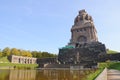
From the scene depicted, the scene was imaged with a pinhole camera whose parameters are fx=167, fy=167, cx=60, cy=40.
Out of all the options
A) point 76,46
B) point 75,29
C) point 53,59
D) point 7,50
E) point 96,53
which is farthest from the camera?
point 7,50

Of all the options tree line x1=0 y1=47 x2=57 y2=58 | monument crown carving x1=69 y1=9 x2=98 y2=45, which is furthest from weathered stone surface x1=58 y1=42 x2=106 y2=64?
tree line x1=0 y1=47 x2=57 y2=58

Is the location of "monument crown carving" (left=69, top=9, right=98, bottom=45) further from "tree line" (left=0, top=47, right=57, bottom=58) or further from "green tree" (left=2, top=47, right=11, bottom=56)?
"green tree" (left=2, top=47, right=11, bottom=56)

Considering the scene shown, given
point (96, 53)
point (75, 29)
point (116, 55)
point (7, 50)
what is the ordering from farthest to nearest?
point (7, 50) → point (75, 29) → point (96, 53) → point (116, 55)

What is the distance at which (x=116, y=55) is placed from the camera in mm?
40125

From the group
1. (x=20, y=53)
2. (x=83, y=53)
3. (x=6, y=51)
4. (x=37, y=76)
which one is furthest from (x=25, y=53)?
(x=37, y=76)

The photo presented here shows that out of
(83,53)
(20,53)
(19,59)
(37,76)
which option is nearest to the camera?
(37,76)

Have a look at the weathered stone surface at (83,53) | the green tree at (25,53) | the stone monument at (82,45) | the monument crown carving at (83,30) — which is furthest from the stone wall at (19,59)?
the monument crown carving at (83,30)

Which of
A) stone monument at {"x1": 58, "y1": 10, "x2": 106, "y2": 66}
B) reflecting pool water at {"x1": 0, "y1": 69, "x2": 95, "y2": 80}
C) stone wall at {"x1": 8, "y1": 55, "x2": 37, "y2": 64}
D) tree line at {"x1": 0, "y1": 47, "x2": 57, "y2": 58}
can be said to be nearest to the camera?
reflecting pool water at {"x1": 0, "y1": 69, "x2": 95, "y2": 80}

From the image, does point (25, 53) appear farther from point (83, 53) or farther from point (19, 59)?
point (83, 53)

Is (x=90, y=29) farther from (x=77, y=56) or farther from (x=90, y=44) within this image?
(x=77, y=56)

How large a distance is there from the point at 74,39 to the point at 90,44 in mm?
7283

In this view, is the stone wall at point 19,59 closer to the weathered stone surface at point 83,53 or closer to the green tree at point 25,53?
the weathered stone surface at point 83,53

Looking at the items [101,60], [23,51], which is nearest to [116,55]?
[101,60]

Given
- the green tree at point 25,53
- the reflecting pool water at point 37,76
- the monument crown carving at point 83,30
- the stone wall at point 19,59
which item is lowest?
the reflecting pool water at point 37,76
